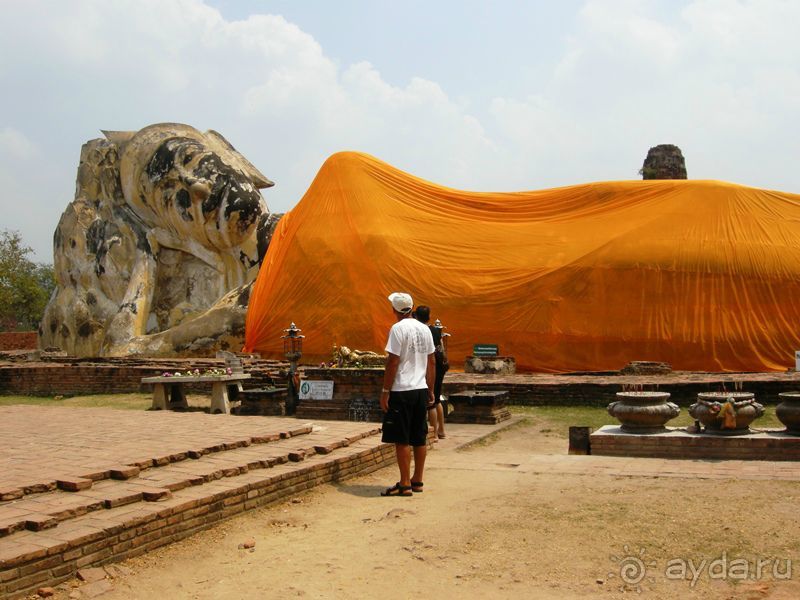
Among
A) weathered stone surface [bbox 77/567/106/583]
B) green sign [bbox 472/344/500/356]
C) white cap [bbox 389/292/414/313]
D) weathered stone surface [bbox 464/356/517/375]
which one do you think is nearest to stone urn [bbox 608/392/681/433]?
white cap [bbox 389/292/414/313]

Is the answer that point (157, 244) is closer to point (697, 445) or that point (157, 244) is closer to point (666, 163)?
point (666, 163)

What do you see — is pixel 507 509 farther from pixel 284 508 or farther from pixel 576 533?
pixel 284 508

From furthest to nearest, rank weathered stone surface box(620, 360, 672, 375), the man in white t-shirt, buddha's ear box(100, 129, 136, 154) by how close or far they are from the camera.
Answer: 1. buddha's ear box(100, 129, 136, 154)
2. weathered stone surface box(620, 360, 672, 375)
3. the man in white t-shirt

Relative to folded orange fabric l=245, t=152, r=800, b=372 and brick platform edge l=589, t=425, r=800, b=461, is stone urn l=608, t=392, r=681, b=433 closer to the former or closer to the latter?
brick platform edge l=589, t=425, r=800, b=461

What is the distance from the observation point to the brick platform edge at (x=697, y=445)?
6164mm

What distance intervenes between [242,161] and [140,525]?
61.0 feet

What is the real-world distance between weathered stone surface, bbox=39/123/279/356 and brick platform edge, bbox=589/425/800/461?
1199 cm

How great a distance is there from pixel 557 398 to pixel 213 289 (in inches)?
482

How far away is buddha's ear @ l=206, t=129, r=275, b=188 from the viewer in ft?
69.8

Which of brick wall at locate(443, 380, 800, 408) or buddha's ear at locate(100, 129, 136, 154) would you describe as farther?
buddha's ear at locate(100, 129, 136, 154)

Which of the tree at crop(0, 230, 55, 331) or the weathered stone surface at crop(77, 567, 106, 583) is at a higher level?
the tree at crop(0, 230, 55, 331)

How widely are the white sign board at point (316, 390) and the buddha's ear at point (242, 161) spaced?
12.7m

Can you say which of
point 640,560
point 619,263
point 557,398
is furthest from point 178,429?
point 619,263

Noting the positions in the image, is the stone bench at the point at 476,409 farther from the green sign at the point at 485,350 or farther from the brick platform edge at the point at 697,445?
the green sign at the point at 485,350
